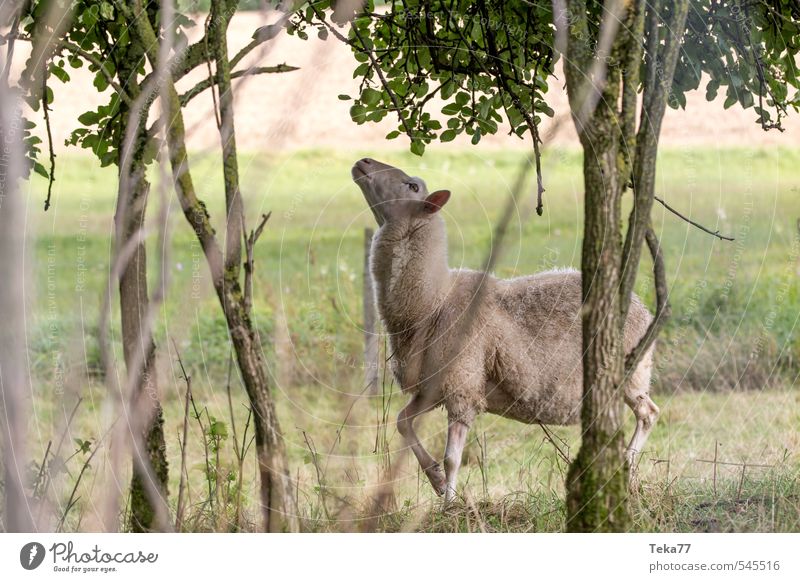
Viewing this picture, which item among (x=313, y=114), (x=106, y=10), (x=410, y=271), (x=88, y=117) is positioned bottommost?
(x=410, y=271)

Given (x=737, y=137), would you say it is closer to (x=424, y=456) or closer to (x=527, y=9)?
(x=527, y=9)

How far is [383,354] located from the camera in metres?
5.55

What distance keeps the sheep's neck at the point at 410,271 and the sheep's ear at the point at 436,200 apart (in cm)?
10

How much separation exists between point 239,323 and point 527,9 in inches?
74.9

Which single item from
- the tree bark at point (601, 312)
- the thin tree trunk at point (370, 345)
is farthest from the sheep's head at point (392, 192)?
the tree bark at point (601, 312)

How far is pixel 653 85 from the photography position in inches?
148

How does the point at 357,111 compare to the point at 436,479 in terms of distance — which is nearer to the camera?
the point at 357,111

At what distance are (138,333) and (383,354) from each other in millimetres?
1584

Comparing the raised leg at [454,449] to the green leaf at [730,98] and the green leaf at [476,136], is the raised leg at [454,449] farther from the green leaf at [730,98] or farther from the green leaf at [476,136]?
the green leaf at [730,98]

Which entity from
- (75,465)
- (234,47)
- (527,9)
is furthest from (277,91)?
(527,9)

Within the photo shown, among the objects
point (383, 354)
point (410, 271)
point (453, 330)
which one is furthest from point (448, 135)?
point (383, 354)

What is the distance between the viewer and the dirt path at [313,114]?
404 centimetres

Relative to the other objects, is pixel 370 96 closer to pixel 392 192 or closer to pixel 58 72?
pixel 392 192

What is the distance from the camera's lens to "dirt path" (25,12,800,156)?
4039 millimetres
